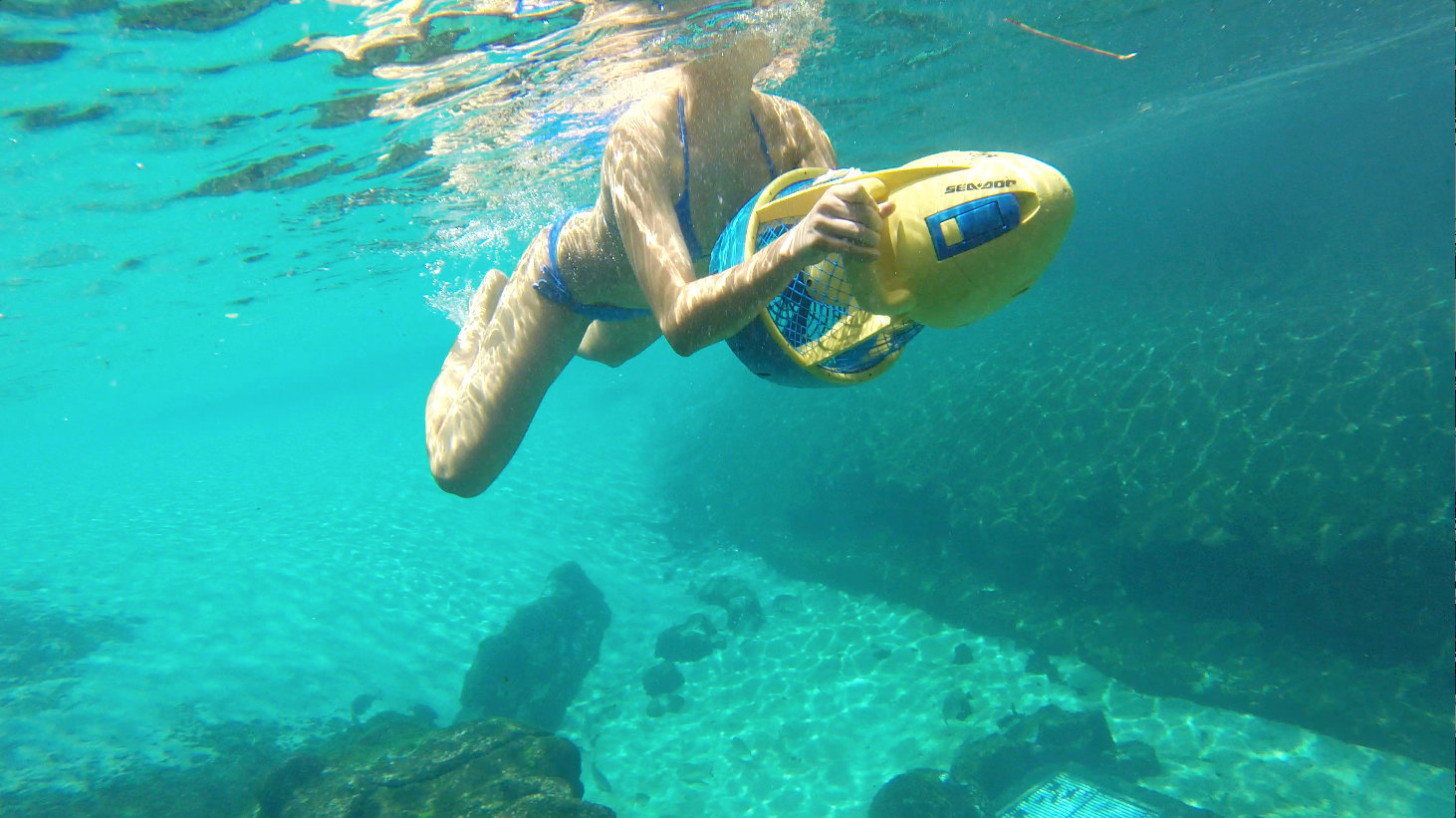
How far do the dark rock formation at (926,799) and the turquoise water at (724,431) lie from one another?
0.89 metres

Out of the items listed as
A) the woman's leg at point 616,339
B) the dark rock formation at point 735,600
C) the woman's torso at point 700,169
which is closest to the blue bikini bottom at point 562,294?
the woman's torso at point 700,169

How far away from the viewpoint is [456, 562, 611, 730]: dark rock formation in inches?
391

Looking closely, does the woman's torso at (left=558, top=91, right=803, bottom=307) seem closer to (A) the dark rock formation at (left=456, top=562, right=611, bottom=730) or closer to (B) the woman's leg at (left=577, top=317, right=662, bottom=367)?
(B) the woman's leg at (left=577, top=317, right=662, bottom=367)

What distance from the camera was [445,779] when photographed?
5.79 metres

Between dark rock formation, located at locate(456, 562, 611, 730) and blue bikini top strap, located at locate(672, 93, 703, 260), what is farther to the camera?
dark rock formation, located at locate(456, 562, 611, 730)

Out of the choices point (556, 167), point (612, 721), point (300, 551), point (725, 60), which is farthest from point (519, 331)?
point (300, 551)

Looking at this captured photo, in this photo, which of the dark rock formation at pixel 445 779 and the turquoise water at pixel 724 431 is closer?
the dark rock formation at pixel 445 779

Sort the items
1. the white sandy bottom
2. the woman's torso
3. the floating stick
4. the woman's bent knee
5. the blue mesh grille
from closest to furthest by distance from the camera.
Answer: the blue mesh grille
the woman's torso
the woman's bent knee
the white sandy bottom
the floating stick

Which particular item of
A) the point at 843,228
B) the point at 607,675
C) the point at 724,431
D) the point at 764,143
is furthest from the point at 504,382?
the point at 724,431

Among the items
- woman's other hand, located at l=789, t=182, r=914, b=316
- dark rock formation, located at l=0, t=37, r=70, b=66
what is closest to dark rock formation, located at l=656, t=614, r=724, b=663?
woman's other hand, located at l=789, t=182, r=914, b=316

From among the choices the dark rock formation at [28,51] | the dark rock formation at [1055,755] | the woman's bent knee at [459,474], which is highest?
the dark rock formation at [28,51]

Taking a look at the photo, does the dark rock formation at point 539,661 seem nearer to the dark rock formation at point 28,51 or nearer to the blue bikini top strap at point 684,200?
the blue bikini top strap at point 684,200

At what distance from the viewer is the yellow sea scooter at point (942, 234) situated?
67.4 inches

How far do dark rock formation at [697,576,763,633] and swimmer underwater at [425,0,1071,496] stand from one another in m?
7.99
